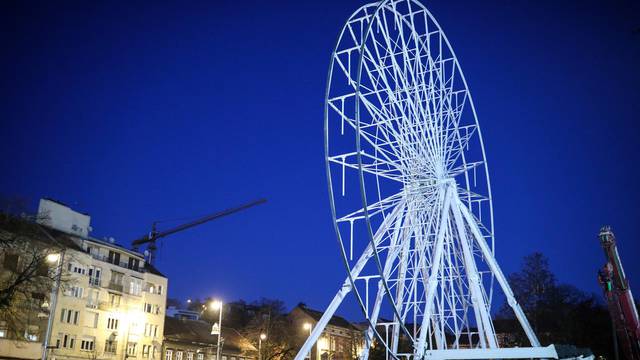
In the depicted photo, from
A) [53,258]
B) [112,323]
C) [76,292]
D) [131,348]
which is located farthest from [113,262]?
[53,258]

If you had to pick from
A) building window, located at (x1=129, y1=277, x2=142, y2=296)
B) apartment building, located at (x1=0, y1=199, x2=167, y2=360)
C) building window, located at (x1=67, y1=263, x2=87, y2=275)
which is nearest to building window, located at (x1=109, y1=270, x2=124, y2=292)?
apartment building, located at (x1=0, y1=199, x2=167, y2=360)

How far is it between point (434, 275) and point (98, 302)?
4966cm

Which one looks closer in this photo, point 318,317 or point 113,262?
point 113,262

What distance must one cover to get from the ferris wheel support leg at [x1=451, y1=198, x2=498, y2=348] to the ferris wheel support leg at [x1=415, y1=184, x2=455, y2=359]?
63 cm

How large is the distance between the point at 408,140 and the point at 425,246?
5.52 metres

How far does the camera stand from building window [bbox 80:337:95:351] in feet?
203

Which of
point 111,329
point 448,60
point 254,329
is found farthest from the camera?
point 254,329

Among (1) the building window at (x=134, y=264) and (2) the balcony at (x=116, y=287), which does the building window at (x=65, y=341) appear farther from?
(1) the building window at (x=134, y=264)

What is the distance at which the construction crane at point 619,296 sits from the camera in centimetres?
3562

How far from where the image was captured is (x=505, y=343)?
75.6 meters

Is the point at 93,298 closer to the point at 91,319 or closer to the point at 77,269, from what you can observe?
the point at 91,319

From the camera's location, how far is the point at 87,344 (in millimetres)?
62719

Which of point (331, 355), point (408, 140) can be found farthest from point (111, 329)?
point (408, 140)

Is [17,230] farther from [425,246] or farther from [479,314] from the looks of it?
[479,314]
